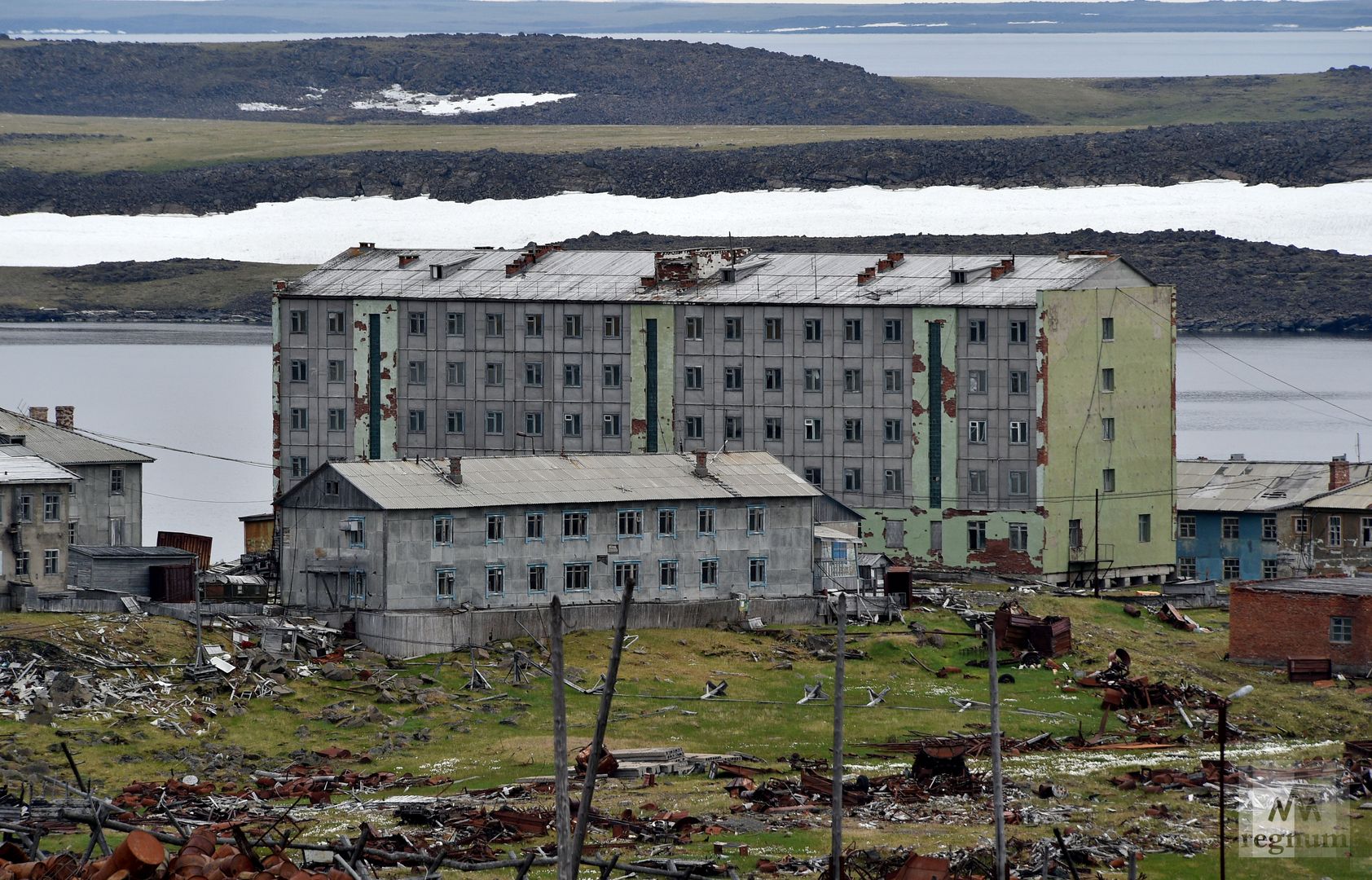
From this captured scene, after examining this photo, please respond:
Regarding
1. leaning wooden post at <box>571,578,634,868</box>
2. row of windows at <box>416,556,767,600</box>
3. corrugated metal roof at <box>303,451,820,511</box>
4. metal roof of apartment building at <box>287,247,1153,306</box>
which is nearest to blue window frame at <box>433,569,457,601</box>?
row of windows at <box>416,556,767,600</box>

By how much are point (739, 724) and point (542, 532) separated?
48.3ft

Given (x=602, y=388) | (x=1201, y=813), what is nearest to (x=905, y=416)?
Answer: (x=602, y=388)

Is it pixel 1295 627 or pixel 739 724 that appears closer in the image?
pixel 739 724

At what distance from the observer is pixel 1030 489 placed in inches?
3814

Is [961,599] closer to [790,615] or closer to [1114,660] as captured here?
[790,615]

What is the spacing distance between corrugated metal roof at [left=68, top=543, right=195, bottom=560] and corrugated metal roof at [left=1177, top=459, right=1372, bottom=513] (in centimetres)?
4441

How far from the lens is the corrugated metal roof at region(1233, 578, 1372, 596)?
236ft

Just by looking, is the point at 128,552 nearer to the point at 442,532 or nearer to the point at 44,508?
the point at 44,508

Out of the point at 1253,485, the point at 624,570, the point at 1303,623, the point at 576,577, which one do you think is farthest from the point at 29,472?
the point at 1253,485

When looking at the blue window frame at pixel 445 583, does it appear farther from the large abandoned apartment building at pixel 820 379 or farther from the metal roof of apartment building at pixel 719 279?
the metal roof of apartment building at pixel 719 279

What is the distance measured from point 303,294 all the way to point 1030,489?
34371mm

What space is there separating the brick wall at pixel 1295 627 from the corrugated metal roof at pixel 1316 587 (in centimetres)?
13

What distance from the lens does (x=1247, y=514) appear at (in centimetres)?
10069

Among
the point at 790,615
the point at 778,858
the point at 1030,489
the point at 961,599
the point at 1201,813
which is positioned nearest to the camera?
the point at 778,858
